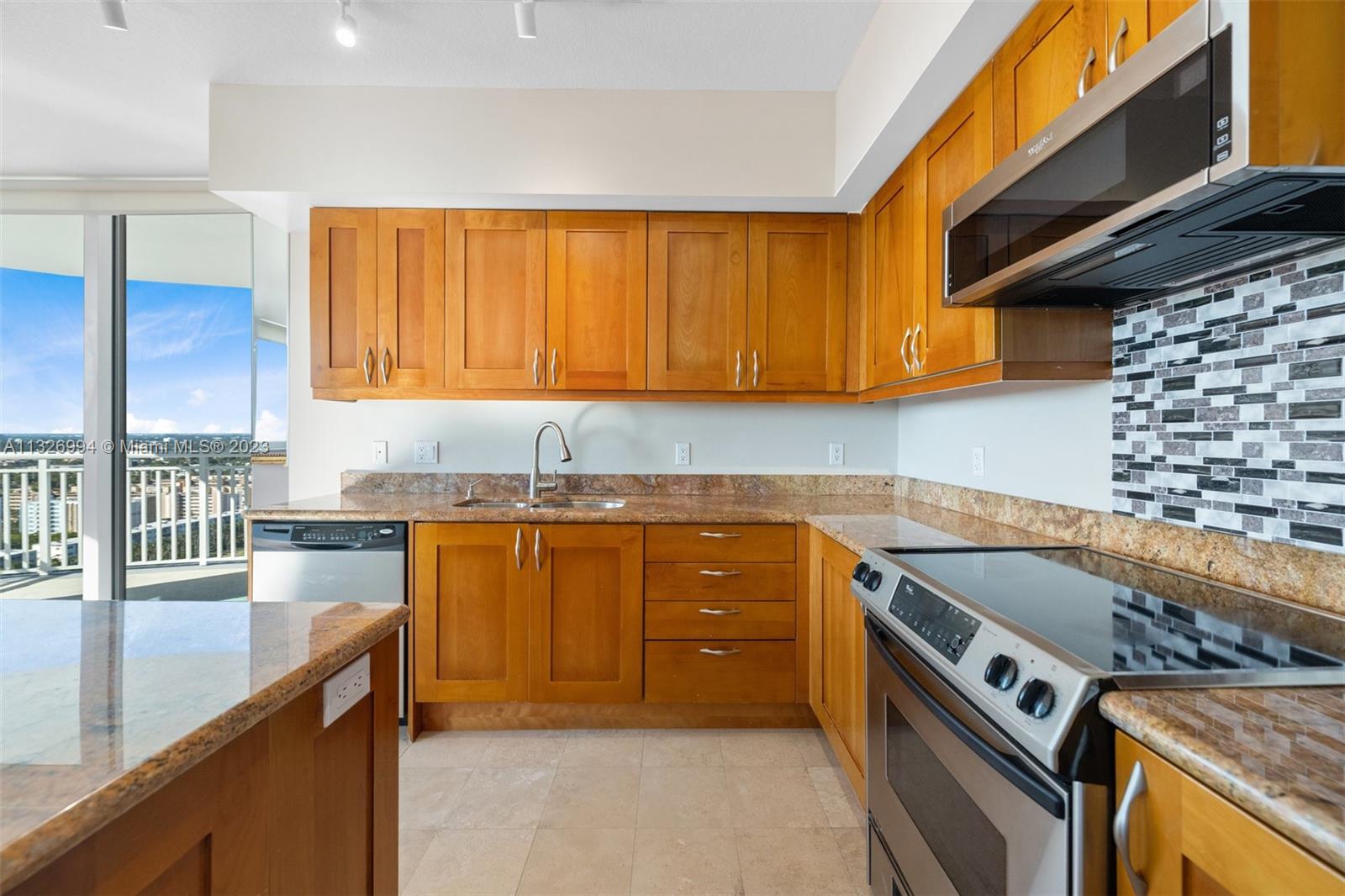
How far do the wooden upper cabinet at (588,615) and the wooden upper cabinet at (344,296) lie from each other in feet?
3.67

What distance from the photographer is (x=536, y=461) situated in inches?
109

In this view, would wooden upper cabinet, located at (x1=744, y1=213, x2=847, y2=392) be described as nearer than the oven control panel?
No

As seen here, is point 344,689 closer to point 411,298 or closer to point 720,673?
point 720,673

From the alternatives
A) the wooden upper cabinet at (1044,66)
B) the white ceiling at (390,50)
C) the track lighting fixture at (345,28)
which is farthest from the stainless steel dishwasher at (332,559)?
the wooden upper cabinet at (1044,66)

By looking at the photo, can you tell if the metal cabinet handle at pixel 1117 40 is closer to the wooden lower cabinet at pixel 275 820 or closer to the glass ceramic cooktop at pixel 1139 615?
the glass ceramic cooktop at pixel 1139 615

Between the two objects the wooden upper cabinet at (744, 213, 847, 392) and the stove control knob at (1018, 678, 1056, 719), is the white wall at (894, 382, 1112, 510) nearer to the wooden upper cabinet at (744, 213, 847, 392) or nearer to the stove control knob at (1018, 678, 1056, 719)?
the wooden upper cabinet at (744, 213, 847, 392)

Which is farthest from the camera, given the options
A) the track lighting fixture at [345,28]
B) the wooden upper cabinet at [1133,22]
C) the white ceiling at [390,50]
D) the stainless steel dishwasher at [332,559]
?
the stainless steel dishwasher at [332,559]

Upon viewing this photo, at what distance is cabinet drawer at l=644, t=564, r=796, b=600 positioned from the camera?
2.33m

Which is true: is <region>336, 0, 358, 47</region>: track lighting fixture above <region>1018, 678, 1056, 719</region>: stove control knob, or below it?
above

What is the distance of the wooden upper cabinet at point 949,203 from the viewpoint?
1.56m

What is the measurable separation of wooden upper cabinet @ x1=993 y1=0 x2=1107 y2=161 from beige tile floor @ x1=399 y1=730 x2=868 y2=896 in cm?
192

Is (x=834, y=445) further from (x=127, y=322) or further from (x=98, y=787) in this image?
(x=127, y=322)

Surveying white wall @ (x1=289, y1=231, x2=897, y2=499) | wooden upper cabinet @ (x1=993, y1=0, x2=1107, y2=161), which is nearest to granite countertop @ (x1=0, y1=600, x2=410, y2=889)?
wooden upper cabinet @ (x1=993, y1=0, x2=1107, y2=161)

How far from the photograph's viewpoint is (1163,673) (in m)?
0.76
